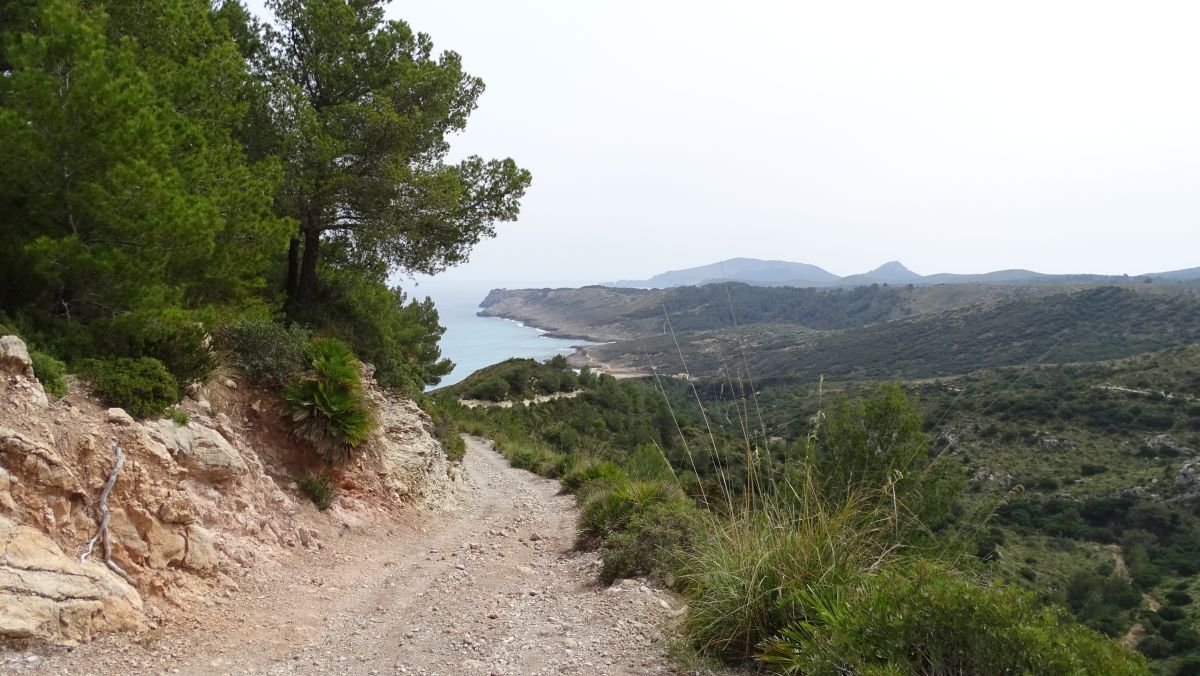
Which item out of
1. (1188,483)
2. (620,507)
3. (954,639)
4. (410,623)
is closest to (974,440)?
(1188,483)

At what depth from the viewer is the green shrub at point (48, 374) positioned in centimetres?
479

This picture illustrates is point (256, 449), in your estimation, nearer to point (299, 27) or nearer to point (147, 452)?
point (147, 452)

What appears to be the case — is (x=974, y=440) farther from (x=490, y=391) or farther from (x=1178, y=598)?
(x=490, y=391)

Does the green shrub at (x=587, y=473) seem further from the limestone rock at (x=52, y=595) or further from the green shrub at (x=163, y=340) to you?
the limestone rock at (x=52, y=595)

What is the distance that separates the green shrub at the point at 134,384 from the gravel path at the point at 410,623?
5.74 ft

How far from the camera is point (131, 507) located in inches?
184

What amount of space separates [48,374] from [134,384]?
0.60m

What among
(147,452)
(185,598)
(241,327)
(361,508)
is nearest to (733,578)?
(185,598)

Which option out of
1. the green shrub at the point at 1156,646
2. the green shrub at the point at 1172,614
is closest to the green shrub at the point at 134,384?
the green shrub at the point at 1156,646

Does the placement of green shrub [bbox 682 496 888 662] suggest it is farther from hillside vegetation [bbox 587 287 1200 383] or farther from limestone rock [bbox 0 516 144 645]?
hillside vegetation [bbox 587 287 1200 383]

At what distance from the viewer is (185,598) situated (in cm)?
464

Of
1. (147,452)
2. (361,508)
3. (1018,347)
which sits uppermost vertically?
(147,452)

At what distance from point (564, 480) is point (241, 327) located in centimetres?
658

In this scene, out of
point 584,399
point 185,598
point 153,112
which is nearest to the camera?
point 185,598
